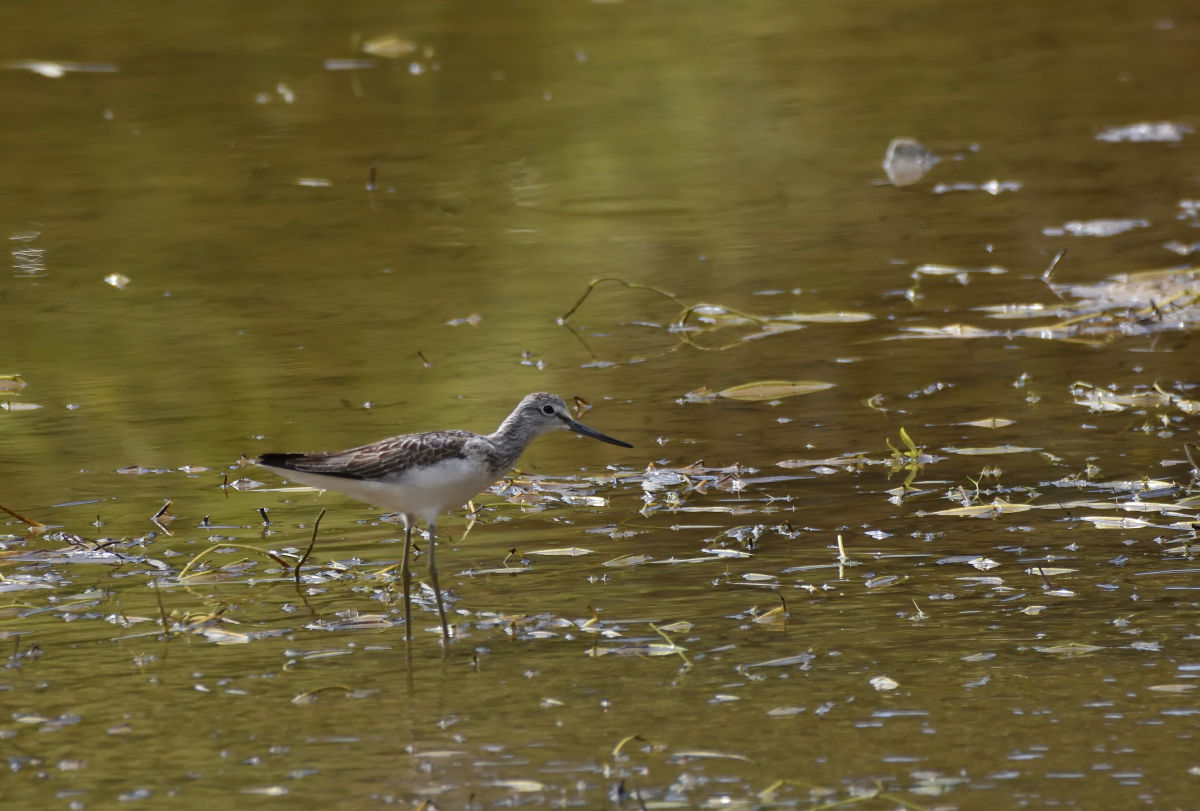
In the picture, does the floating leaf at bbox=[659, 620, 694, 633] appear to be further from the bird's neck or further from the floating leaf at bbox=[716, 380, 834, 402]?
the floating leaf at bbox=[716, 380, 834, 402]

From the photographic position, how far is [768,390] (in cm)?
1010

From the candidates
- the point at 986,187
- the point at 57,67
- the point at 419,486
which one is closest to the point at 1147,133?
the point at 986,187

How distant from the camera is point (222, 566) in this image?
25.2ft

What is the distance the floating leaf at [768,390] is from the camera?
10.1m

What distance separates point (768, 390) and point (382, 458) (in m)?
3.50

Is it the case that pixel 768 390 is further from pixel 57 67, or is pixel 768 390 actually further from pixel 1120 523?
pixel 57 67

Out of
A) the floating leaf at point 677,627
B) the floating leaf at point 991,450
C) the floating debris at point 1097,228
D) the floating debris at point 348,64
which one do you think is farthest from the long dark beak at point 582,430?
the floating debris at point 348,64

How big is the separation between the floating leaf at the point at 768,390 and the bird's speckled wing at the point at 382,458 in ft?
10.1

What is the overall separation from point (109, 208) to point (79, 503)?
6.87 metres

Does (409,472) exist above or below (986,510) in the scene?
above

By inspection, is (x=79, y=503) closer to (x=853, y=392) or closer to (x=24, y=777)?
(x=24, y=777)

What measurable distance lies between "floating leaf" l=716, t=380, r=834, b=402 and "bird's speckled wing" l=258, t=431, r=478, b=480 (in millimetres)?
3077

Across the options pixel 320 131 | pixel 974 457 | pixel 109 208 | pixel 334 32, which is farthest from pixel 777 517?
pixel 334 32

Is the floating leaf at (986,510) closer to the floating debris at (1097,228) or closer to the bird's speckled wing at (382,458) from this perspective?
the bird's speckled wing at (382,458)
